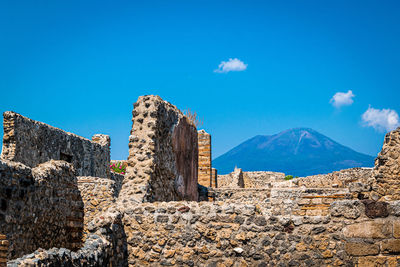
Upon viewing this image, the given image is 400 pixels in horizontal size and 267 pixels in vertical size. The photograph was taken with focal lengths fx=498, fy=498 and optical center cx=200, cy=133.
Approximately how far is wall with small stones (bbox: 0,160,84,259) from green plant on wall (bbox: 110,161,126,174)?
61.0 ft

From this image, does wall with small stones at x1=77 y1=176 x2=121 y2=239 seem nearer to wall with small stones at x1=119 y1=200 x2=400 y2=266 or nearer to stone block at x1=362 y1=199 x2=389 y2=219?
wall with small stones at x1=119 y1=200 x2=400 y2=266

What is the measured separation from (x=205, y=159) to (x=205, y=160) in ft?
0.10

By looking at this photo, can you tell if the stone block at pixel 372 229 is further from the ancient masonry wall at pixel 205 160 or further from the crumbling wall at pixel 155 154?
the ancient masonry wall at pixel 205 160

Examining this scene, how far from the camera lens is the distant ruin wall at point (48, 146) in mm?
14607

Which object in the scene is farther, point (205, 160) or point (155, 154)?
point (205, 160)

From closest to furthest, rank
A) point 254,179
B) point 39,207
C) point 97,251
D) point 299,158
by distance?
point 97,251, point 39,207, point 254,179, point 299,158

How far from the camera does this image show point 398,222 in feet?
19.0

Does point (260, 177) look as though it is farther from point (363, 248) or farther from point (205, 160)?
point (363, 248)

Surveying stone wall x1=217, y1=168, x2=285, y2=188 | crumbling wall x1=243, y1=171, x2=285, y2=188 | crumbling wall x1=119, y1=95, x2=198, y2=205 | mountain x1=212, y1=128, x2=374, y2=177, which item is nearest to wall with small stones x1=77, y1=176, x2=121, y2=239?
crumbling wall x1=119, y1=95, x2=198, y2=205

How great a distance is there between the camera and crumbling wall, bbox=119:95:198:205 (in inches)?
298

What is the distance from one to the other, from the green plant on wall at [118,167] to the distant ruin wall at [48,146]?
14.4 feet

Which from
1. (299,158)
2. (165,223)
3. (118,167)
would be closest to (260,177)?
(118,167)

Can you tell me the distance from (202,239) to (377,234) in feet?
6.94

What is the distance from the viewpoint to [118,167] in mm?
29000
